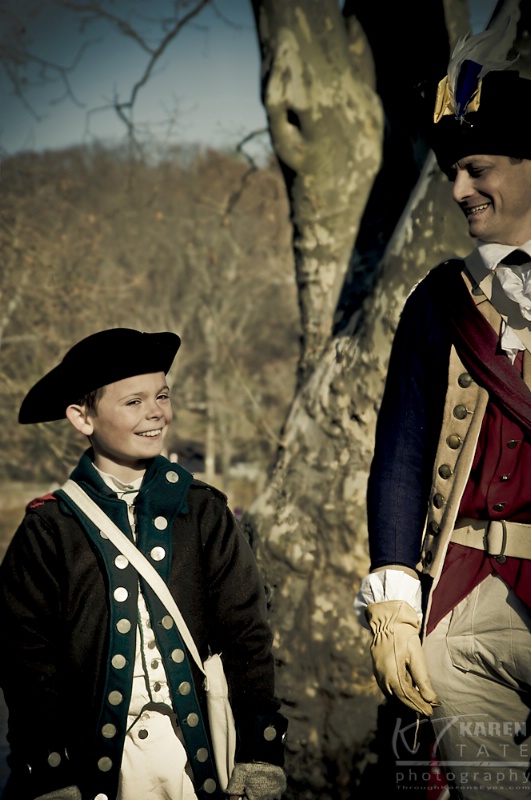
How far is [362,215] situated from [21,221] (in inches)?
228

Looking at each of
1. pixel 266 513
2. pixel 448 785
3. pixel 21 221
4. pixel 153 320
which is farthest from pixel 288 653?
pixel 153 320

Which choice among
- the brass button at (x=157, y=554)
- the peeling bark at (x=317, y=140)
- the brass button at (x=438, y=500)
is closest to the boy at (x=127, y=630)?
the brass button at (x=157, y=554)

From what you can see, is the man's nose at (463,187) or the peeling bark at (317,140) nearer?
the man's nose at (463,187)

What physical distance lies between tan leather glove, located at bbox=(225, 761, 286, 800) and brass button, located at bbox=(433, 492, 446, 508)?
2.50 feet

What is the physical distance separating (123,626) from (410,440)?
0.86 metres

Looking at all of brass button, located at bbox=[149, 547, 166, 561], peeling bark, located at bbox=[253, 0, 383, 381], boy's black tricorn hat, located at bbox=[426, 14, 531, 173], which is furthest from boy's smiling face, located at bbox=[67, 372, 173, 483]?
peeling bark, located at bbox=[253, 0, 383, 381]

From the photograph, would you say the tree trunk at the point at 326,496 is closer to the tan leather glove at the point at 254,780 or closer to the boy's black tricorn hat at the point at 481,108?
the boy's black tricorn hat at the point at 481,108

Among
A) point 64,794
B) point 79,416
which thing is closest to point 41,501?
point 79,416

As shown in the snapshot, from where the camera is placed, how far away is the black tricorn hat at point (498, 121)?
2.37 m

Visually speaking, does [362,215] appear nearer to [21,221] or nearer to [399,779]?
[399,779]

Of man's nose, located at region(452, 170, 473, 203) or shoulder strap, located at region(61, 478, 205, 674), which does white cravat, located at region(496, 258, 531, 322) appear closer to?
man's nose, located at region(452, 170, 473, 203)

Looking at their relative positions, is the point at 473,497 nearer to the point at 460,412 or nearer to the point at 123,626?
the point at 460,412

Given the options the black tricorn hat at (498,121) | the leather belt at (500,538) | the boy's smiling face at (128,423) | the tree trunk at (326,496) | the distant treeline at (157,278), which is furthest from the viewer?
the distant treeline at (157,278)

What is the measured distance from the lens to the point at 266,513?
4.48m
